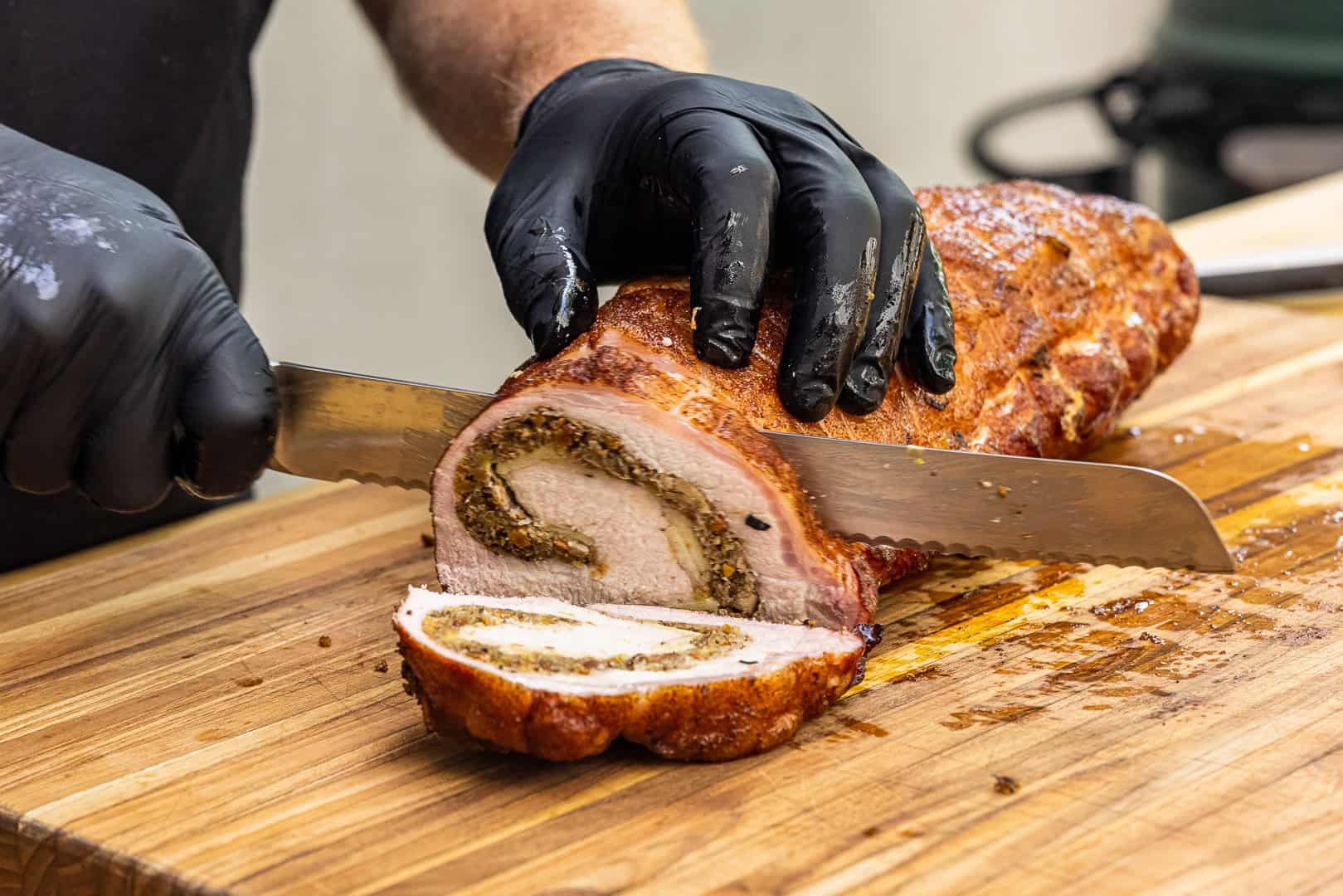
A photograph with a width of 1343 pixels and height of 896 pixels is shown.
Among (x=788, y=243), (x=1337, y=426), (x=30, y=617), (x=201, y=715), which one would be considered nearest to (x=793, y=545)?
(x=788, y=243)

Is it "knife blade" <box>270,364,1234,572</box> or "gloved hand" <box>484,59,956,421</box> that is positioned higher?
"gloved hand" <box>484,59,956,421</box>

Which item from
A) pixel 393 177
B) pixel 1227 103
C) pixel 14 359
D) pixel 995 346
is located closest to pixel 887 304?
pixel 995 346

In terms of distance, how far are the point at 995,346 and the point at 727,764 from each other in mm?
1146

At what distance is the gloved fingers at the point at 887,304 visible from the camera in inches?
96.0

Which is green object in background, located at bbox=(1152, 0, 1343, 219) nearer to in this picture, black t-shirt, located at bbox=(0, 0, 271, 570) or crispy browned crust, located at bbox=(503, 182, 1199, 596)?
crispy browned crust, located at bbox=(503, 182, 1199, 596)

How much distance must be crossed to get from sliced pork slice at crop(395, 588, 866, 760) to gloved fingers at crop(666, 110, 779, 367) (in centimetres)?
47

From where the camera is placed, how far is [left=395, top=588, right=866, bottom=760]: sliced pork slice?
2.03 m

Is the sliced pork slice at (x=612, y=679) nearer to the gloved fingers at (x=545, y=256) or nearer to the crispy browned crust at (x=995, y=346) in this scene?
the crispy browned crust at (x=995, y=346)

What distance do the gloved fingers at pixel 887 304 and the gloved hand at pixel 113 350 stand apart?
3.31 ft

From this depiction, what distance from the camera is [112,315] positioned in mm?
2271

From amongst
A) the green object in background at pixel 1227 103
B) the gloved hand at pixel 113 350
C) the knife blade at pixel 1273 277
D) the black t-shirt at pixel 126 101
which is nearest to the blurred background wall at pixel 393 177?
the green object in background at pixel 1227 103

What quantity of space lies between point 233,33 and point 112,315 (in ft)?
4.23

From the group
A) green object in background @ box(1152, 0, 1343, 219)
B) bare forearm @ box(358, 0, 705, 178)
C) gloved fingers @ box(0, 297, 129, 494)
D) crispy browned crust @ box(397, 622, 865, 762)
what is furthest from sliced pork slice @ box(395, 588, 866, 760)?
green object in background @ box(1152, 0, 1343, 219)

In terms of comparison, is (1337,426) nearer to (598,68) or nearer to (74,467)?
(598,68)
